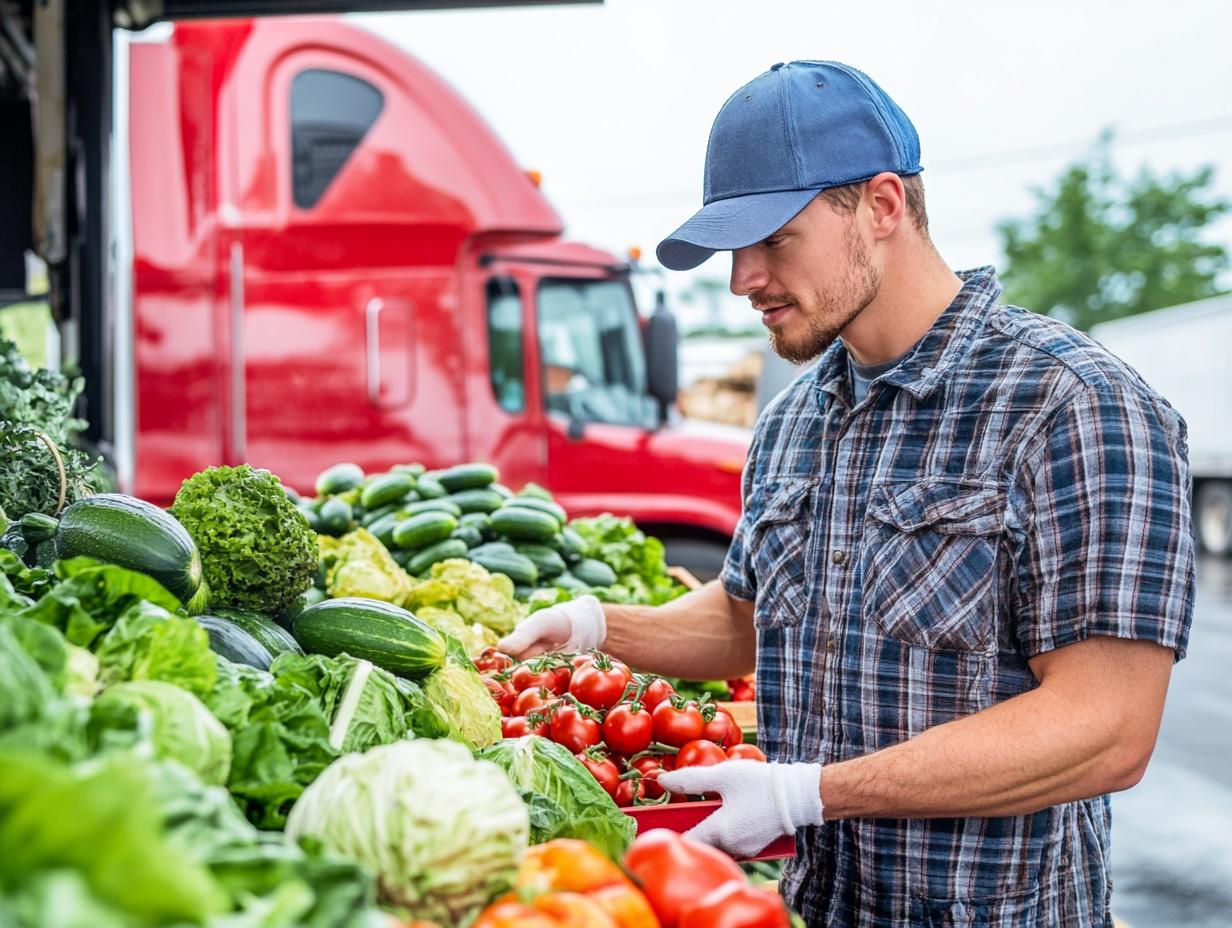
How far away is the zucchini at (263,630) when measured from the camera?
2275 mm

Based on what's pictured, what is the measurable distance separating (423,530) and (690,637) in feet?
5.49

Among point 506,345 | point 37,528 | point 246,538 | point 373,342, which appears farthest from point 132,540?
point 506,345

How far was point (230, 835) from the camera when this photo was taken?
1151 mm

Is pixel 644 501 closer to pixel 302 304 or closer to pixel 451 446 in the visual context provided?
pixel 451 446

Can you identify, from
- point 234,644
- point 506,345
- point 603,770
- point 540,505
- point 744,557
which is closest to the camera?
point 234,644

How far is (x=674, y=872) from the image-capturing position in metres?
1.38

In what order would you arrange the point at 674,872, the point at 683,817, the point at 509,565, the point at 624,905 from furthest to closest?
1. the point at 509,565
2. the point at 683,817
3. the point at 674,872
4. the point at 624,905

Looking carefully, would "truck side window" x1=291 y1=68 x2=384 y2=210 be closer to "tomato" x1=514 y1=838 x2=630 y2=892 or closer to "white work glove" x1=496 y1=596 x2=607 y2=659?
"white work glove" x1=496 y1=596 x2=607 y2=659

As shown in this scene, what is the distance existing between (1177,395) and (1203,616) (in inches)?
360

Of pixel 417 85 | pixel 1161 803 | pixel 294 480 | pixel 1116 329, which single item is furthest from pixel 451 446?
pixel 1116 329

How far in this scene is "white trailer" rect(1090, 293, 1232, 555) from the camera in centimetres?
1942

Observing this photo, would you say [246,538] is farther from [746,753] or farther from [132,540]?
[746,753]

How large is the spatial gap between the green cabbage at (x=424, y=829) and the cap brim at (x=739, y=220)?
135 centimetres

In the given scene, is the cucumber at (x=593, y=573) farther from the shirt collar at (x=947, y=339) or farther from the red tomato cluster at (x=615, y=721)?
the shirt collar at (x=947, y=339)
